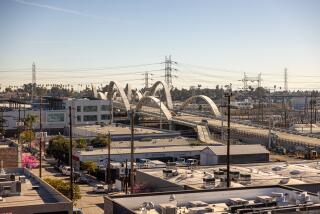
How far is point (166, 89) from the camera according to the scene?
300ft

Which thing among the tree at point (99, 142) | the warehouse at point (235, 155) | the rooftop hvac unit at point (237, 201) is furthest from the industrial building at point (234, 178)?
the tree at point (99, 142)

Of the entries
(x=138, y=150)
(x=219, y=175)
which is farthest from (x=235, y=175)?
(x=138, y=150)

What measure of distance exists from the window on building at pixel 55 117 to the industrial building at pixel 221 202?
5309 centimetres

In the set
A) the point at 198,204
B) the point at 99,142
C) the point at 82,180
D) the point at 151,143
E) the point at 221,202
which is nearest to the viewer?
the point at 198,204

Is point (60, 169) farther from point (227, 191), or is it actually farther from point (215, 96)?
point (215, 96)

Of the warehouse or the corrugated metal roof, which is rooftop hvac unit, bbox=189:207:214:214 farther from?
the corrugated metal roof

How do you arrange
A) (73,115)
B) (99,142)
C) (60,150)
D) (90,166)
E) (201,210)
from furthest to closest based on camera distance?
1. (73,115)
2. (99,142)
3. (60,150)
4. (90,166)
5. (201,210)

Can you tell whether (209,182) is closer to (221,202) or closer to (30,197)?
(221,202)

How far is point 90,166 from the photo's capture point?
1425 inches

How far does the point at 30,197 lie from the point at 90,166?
61.7 ft

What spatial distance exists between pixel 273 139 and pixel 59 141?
24.0 m

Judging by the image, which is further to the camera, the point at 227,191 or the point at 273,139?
the point at 273,139

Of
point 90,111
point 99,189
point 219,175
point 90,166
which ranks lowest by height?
point 99,189

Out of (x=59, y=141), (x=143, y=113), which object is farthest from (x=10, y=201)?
(x=143, y=113)
